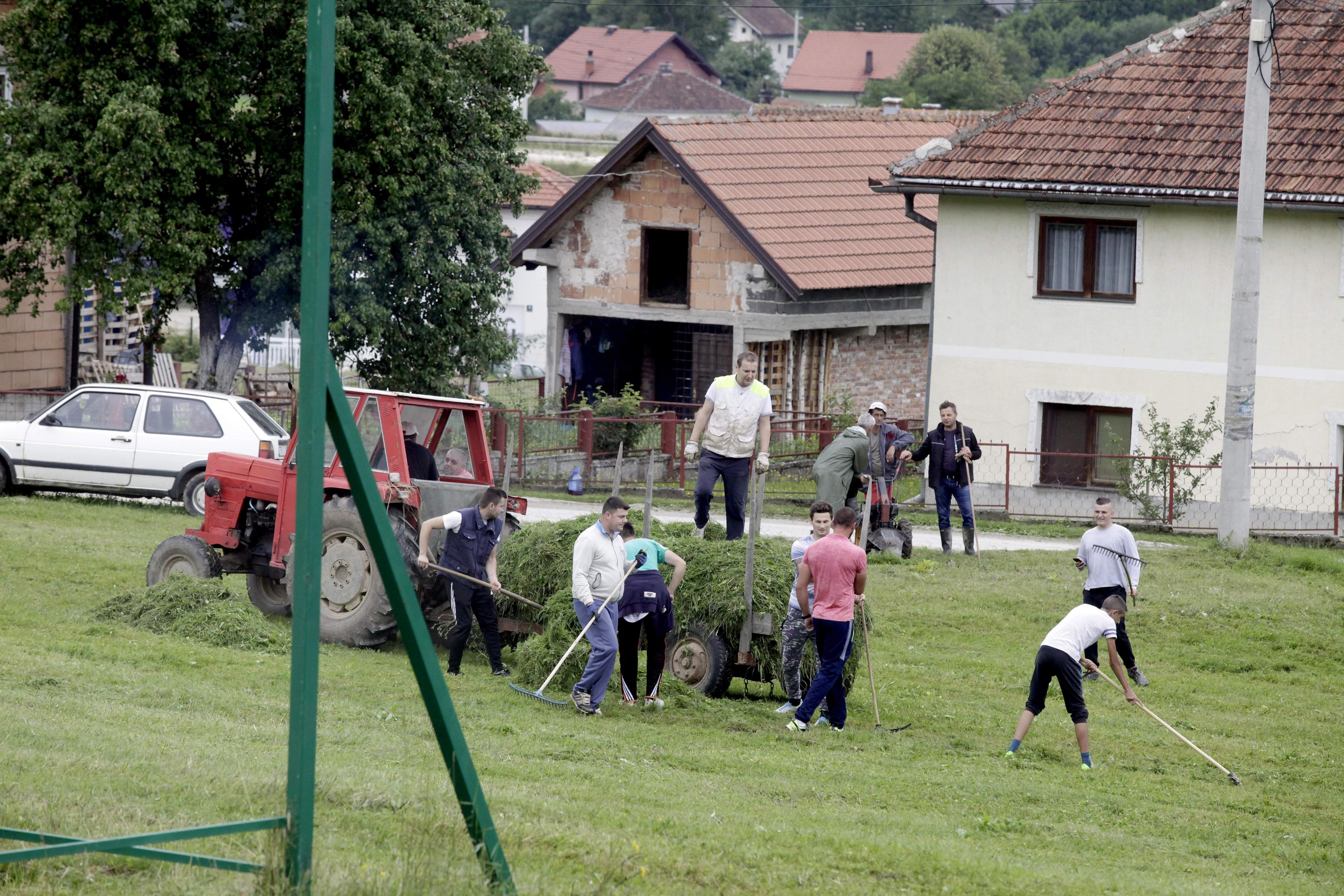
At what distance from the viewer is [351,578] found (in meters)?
12.4

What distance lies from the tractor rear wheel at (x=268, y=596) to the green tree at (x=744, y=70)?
10421 centimetres

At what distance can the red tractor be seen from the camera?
40.2 feet

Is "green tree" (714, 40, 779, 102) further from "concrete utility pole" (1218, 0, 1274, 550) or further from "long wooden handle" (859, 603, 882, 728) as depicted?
"long wooden handle" (859, 603, 882, 728)

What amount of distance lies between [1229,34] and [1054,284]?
513 cm

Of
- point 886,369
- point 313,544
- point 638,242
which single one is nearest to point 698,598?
point 313,544

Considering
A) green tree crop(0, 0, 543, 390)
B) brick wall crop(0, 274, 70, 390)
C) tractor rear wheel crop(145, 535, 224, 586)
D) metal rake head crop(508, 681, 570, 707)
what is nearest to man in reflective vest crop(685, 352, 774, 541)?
metal rake head crop(508, 681, 570, 707)

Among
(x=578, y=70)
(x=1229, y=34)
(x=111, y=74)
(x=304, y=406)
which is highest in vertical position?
(x=578, y=70)

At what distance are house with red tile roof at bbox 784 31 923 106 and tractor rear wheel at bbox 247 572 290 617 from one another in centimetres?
10454

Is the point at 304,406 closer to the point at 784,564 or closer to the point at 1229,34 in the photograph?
the point at 784,564

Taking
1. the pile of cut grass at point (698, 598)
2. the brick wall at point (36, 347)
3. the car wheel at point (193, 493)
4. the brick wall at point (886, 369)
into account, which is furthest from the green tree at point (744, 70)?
the pile of cut grass at point (698, 598)

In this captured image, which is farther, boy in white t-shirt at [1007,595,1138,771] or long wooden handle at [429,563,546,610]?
long wooden handle at [429,563,546,610]

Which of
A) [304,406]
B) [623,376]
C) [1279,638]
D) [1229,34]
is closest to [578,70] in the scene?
[623,376]

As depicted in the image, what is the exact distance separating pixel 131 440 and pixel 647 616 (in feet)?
36.4

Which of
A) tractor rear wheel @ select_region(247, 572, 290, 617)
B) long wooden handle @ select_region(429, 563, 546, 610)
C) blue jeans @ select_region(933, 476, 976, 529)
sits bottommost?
tractor rear wheel @ select_region(247, 572, 290, 617)
